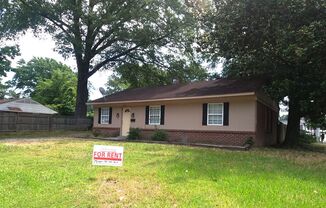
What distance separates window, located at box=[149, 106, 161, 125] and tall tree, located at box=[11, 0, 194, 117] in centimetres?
880

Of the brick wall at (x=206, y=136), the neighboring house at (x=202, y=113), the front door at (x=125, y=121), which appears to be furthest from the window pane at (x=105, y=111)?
the brick wall at (x=206, y=136)

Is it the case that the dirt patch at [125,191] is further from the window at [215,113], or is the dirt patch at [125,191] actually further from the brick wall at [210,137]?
the window at [215,113]

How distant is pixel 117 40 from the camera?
3475 centimetres

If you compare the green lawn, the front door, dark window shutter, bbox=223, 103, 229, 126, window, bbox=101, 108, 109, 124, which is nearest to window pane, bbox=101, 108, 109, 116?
window, bbox=101, 108, 109, 124

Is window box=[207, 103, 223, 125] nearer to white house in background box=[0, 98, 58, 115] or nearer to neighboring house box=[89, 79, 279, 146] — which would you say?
neighboring house box=[89, 79, 279, 146]

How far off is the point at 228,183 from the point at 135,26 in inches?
991

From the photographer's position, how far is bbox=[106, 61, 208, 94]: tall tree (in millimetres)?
36094

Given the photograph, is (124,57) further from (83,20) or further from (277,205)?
(277,205)

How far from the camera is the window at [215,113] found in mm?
21562

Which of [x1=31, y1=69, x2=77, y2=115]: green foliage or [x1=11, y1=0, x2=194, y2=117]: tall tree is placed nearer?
[x1=11, y1=0, x2=194, y2=117]: tall tree

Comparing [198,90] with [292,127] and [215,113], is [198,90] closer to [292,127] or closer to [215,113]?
[215,113]

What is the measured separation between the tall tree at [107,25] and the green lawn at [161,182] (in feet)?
65.9

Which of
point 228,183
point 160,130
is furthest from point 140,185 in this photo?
point 160,130

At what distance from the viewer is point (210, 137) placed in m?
21.8
